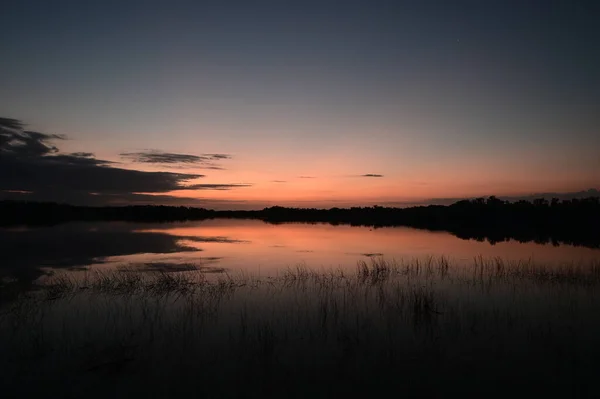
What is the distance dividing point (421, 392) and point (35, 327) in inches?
359

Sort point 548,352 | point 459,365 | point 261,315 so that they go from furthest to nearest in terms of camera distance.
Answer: point 261,315 → point 548,352 → point 459,365

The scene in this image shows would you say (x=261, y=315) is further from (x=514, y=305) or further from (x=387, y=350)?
(x=514, y=305)

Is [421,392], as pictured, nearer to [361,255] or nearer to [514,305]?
[514,305]

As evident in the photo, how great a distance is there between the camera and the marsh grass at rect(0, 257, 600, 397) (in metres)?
6.89

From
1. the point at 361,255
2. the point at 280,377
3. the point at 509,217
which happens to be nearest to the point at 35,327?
the point at 280,377

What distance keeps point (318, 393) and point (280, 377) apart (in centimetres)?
89

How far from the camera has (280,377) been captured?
23.6 feet

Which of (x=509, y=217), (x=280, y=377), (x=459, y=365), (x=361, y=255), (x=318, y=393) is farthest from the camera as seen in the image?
(x=509, y=217)

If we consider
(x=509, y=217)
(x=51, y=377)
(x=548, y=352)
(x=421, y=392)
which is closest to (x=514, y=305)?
(x=548, y=352)

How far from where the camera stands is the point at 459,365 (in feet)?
25.1

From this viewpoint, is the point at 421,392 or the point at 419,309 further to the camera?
the point at 419,309

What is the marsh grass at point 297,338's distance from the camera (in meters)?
6.89

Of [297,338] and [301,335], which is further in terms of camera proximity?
[301,335]

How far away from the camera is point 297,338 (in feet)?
30.3
